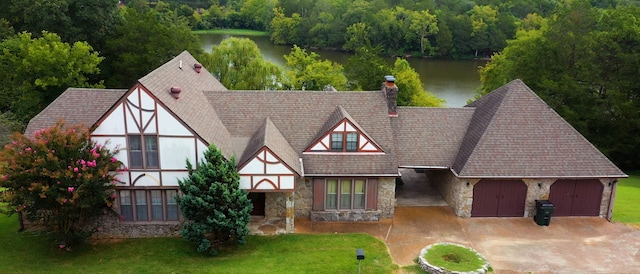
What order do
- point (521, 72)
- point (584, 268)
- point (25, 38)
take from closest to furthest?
1. point (584, 268)
2. point (25, 38)
3. point (521, 72)

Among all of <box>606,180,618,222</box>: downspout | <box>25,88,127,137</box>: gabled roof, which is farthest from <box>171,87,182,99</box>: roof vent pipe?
<box>606,180,618,222</box>: downspout

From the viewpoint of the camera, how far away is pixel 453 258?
18312mm

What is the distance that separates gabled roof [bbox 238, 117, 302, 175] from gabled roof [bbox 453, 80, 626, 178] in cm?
716

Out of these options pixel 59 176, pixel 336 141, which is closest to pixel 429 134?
pixel 336 141

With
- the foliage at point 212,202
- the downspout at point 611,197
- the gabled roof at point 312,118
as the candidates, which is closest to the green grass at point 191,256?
the foliage at point 212,202

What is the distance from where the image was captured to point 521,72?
38.8m

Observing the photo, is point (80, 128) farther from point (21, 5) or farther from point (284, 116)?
point (21, 5)

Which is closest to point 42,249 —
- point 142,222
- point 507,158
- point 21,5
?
point 142,222

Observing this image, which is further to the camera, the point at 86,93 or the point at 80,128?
the point at 86,93

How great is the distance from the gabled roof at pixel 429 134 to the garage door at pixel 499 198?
1.85 meters

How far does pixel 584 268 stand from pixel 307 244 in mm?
10161

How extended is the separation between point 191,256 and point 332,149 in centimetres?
720

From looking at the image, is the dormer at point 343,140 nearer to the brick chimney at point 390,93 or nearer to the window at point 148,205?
the brick chimney at point 390,93

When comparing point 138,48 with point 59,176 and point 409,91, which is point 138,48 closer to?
point 409,91
